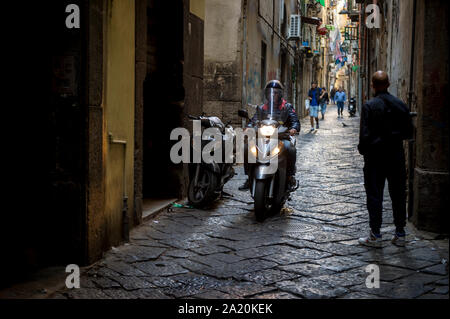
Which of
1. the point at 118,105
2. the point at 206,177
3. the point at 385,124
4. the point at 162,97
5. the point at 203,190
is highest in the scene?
the point at 162,97

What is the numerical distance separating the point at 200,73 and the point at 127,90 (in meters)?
3.17

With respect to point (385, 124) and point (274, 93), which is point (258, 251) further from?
point (274, 93)

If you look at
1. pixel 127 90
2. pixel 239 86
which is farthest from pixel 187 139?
pixel 239 86

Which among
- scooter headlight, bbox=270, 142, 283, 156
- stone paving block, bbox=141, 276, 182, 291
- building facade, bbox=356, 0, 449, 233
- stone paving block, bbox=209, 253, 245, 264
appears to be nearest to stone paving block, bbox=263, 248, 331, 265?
stone paving block, bbox=209, 253, 245, 264

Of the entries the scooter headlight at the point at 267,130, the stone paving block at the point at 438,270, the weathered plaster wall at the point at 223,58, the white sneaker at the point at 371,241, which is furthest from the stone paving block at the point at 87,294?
the weathered plaster wall at the point at 223,58

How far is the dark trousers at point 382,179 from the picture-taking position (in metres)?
5.13

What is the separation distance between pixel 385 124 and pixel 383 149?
0.80 ft

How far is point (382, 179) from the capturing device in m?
5.21

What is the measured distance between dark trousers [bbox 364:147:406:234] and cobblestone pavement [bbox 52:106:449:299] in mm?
323

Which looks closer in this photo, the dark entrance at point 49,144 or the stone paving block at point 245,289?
the stone paving block at point 245,289

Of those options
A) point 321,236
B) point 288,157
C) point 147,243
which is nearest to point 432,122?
point 321,236

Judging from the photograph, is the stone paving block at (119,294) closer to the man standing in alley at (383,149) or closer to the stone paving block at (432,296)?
the stone paving block at (432,296)

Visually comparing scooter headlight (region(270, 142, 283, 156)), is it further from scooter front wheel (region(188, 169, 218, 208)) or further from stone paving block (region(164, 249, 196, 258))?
stone paving block (region(164, 249, 196, 258))

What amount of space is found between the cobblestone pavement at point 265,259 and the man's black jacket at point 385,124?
1.01m
